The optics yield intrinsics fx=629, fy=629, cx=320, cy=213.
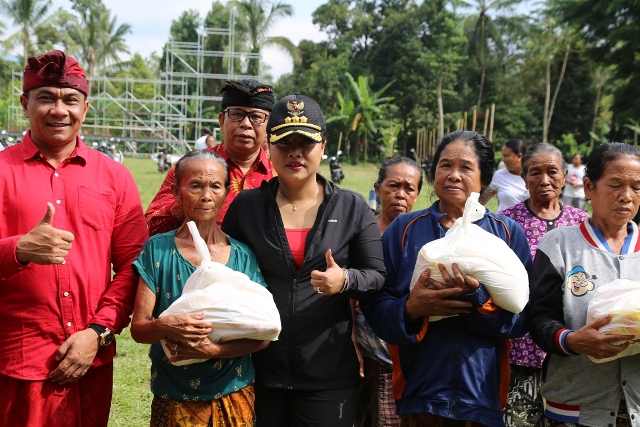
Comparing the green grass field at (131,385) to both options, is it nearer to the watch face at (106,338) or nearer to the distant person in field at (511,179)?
the distant person in field at (511,179)

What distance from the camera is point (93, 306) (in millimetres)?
2895

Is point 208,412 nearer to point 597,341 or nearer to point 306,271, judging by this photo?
point 306,271

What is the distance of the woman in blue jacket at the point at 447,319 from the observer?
2549 millimetres

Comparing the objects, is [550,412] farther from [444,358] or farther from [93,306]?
[93,306]

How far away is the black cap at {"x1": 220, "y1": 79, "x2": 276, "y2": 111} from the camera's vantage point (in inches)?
142

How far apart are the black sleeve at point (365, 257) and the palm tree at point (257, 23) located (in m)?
35.8

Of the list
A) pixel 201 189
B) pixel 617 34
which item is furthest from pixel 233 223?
A: pixel 617 34

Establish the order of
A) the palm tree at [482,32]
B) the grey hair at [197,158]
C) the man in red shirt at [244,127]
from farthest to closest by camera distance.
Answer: the palm tree at [482,32] < the man in red shirt at [244,127] < the grey hair at [197,158]

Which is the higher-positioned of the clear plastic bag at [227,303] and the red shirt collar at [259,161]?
the red shirt collar at [259,161]

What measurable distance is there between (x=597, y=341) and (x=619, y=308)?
0.15 meters

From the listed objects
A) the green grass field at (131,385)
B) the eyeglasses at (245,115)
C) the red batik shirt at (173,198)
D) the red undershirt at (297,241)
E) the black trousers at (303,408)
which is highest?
the eyeglasses at (245,115)

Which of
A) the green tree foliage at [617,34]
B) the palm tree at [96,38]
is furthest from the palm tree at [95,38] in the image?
the green tree foliage at [617,34]

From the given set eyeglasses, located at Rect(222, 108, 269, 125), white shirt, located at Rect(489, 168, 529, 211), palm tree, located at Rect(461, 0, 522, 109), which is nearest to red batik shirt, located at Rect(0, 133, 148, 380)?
eyeglasses, located at Rect(222, 108, 269, 125)

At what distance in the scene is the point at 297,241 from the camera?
285cm
